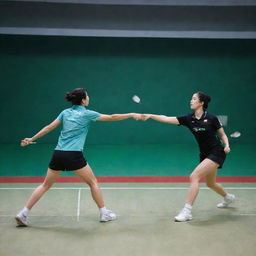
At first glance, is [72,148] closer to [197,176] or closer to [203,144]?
[197,176]

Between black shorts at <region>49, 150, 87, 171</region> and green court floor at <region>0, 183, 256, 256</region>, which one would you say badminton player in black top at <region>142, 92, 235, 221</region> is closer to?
green court floor at <region>0, 183, 256, 256</region>

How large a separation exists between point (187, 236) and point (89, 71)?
7.66 meters

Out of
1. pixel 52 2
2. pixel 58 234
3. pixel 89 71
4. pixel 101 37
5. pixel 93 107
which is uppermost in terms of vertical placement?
pixel 52 2

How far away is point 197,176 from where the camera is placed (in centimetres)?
593

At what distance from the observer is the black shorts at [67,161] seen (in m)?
5.54

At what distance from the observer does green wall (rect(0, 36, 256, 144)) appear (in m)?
11.9

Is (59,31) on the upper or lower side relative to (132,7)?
lower

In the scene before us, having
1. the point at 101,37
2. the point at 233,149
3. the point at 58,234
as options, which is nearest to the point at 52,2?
the point at 101,37

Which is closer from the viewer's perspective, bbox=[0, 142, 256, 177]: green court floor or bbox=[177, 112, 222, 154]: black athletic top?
bbox=[177, 112, 222, 154]: black athletic top

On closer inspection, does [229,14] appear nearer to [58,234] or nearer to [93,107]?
[93,107]

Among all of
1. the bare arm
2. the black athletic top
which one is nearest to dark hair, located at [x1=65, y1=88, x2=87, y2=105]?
the black athletic top

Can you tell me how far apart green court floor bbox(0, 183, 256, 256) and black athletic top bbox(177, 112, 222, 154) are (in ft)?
3.66

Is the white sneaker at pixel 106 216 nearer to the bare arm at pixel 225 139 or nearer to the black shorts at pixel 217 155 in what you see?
the black shorts at pixel 217 155

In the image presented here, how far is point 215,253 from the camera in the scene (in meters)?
4.82
